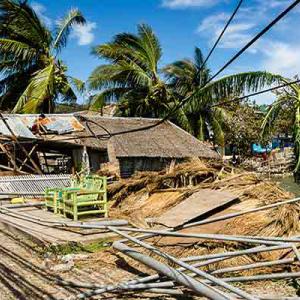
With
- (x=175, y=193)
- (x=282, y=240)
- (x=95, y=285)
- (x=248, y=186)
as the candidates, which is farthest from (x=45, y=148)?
(x=282, y=240)

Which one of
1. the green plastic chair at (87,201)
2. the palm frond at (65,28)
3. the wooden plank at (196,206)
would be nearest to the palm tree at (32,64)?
the palm frond at (65,28)

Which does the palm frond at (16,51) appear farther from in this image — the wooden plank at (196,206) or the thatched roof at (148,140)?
the wooden plank at (196,206)

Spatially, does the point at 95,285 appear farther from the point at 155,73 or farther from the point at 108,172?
the point at 155,73

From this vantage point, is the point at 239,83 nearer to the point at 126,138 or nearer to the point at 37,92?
the point at 126,138

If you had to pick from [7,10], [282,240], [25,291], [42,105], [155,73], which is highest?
[7,10]

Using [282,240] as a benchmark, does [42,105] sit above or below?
above

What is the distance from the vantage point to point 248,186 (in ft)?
30.1

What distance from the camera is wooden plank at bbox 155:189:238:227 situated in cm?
782

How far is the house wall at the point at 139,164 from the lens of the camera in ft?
56.4

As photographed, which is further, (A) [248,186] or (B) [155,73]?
(B) [155,73]

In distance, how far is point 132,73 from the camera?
21719 mm

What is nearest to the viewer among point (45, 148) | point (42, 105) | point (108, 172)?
point (108, 172)

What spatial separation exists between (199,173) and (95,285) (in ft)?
21.0

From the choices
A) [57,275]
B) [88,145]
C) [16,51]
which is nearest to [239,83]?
[88,145]
